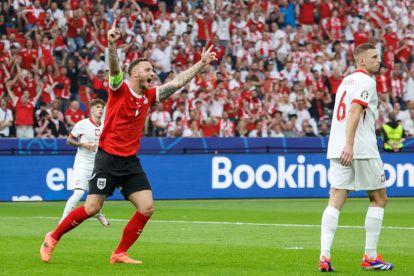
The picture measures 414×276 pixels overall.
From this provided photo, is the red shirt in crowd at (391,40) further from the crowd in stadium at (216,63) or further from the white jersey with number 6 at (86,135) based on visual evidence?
the white jersey with number 6 at (86,135)

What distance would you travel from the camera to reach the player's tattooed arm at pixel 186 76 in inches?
453

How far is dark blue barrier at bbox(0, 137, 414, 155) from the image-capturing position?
26.3 meters

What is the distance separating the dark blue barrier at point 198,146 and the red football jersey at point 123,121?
48.8ft

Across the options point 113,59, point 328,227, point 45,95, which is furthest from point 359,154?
point 45,95

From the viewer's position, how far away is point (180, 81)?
1159cm

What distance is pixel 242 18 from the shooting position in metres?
32.9

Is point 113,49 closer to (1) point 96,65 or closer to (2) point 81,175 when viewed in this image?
(2) point 81,175

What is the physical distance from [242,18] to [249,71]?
2.32 metres

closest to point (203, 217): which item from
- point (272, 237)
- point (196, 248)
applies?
point (272, 237)

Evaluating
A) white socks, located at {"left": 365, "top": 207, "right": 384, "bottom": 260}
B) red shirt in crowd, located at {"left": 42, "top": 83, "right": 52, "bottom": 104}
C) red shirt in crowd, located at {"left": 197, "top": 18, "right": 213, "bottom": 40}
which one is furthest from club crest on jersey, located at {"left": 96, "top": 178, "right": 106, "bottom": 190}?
red shirt in crowd, located at {"left": 197, "top": 18, "right": 213, "bottom": 40}

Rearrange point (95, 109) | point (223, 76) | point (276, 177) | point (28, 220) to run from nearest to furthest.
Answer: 1. point (95, 109)
2. point (28, 220)
3. point (276, 177)
4. point (223, 76)

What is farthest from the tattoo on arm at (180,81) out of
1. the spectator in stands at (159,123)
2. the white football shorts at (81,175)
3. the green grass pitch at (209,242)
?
the spectator in stands at (159,123)

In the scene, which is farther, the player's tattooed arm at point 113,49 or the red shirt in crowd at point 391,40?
the red shirt in crowd at point 391,40

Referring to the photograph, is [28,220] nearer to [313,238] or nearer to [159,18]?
A: [313,238]
